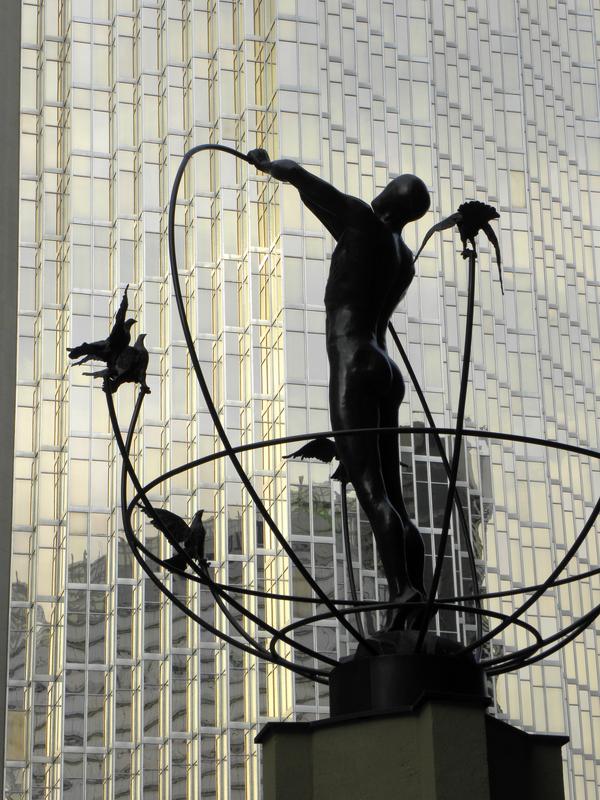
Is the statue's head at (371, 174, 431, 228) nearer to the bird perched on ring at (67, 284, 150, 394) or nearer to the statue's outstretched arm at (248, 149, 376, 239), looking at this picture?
the statue's outstretched arm at (248, 149, 376, 239)

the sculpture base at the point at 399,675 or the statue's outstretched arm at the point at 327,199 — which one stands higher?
the statue's outstretched arm at the point at 327,199

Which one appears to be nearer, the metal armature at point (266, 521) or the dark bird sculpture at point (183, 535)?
the metal armature at point (266, 521)

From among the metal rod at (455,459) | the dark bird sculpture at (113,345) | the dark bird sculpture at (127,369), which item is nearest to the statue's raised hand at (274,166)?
the dark bird sculpture at (113,345)

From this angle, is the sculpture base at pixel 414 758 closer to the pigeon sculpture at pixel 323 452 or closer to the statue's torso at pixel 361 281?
the pigeon sculpture at pixel 323 452

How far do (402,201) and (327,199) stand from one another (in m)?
0.41

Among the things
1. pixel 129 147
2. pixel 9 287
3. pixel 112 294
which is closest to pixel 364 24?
pixel 129 147

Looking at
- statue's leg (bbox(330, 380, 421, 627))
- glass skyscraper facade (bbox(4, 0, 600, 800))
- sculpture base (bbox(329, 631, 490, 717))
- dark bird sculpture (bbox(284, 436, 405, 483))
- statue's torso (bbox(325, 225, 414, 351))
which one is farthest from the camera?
glass skyscraper facade (bbox(4, 0, 600, 800))

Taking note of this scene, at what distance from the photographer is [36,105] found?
2562 inches

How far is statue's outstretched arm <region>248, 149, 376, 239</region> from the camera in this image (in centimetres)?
897

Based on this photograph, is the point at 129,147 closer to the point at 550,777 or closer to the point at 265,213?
the point at 265,213

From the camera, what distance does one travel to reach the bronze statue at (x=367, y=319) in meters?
8.86

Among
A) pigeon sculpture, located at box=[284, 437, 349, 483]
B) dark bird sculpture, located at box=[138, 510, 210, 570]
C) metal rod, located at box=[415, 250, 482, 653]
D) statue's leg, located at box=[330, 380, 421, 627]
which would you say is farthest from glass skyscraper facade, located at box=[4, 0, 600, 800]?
metal rod, located at box=[415, 250, 482, 653]

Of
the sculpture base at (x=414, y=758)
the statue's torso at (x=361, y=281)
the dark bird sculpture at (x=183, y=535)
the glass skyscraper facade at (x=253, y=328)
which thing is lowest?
the sculpture base at (x=414, y=758)

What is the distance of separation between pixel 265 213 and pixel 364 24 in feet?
30.1
